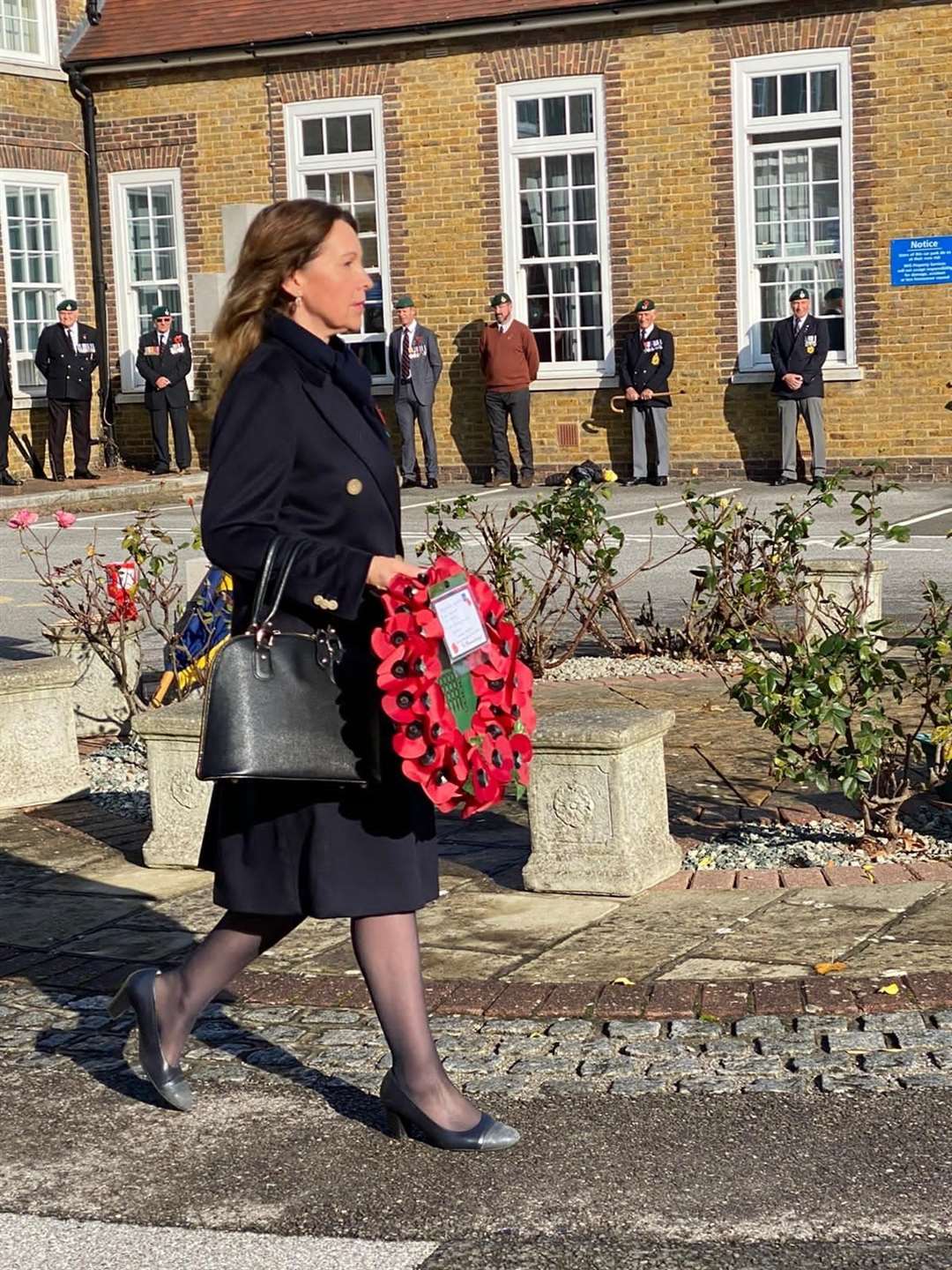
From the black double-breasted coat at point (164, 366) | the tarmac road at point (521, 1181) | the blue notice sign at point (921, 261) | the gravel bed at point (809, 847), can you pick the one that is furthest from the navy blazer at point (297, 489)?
the black double-breasted coat at point (164, 366)

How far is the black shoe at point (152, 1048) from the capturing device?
471 cm

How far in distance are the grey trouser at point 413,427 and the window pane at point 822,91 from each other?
534 centimetres

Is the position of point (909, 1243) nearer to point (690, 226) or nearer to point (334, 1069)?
point (334, 1069)

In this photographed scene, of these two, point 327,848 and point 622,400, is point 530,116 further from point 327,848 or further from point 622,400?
point 327,848

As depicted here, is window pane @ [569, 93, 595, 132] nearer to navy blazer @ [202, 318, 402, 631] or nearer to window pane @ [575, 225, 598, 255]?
window pane @ [575, 225, 598, 255]

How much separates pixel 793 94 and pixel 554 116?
2.74 m

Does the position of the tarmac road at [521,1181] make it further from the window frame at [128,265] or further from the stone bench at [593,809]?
the window frame at [128,265]

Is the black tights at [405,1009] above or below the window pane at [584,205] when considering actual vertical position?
below

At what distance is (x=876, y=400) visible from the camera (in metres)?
22.2

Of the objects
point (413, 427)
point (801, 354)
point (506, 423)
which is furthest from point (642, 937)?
point (413, 427)

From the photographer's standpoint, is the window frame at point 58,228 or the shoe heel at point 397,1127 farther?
the window frame at point 58,228

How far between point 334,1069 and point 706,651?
566cm

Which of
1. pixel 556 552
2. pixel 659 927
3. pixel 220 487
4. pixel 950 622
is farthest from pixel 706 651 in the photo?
pixel 220 487

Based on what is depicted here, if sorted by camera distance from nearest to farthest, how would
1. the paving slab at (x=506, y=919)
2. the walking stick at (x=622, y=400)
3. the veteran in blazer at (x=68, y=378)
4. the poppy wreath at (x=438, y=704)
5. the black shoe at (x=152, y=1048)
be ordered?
the poppy wreath at (x=438, y=704) → the black shoe at (x=152, y=1048) → the paving slab at (x=506, y=919) → the walking stick at (x=622, y=400) → the veteran in blazer at (x=68, y=378)
